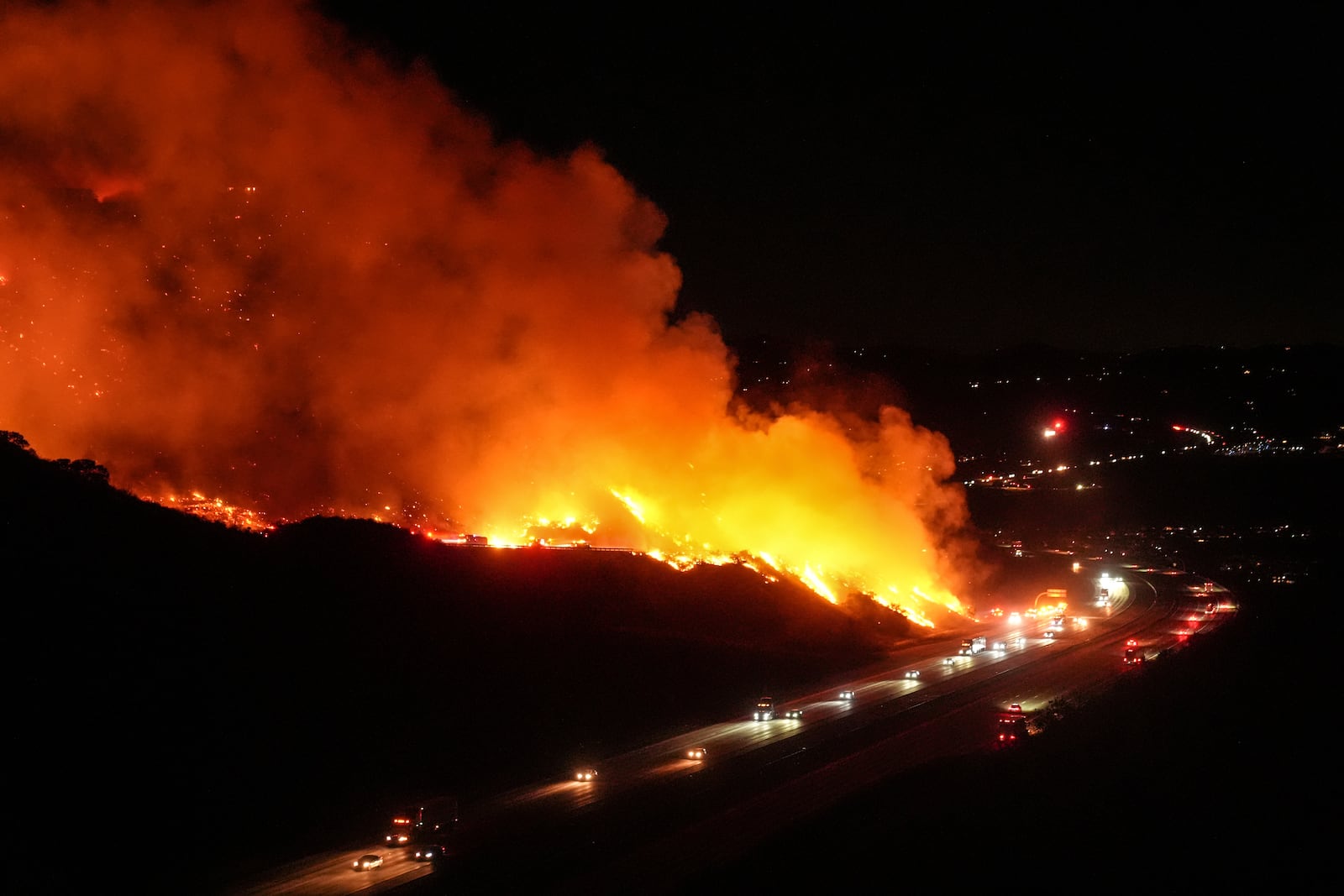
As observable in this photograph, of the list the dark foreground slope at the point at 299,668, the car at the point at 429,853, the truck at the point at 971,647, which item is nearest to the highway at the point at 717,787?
the car at the point at 429,853

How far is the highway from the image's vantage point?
19234 mm

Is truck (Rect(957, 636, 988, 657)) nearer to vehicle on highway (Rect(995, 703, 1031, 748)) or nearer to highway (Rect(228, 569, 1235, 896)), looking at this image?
highway (Rect(228, 569, 1235, 896))

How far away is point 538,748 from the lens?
31.2m

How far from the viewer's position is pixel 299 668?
30125mm

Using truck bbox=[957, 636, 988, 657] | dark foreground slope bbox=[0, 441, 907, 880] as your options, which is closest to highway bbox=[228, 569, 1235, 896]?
truck bbox=[957, 636, 988, 657]

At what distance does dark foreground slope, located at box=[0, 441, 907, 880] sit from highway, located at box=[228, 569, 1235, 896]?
2.42 metres

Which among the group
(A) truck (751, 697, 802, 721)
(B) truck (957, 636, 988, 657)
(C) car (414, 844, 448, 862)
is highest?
(B) truck (957, 636, 988, 657)

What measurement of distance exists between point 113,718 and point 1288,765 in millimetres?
27368

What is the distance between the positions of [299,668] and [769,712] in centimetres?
1533

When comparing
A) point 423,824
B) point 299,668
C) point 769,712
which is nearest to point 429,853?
point 423,824

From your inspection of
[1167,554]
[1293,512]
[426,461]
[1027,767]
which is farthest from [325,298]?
[1293,512]

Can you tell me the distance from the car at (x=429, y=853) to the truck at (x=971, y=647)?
3372cm

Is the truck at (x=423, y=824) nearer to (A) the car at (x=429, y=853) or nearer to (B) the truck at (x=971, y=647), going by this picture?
(A) the car at (x=429, y=853)

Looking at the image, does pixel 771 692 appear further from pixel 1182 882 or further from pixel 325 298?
pixel 325 298
